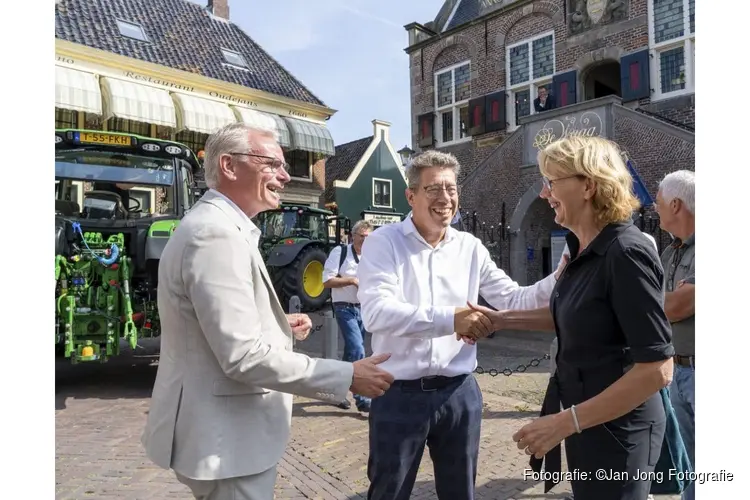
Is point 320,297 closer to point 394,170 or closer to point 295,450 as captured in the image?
point 295,450

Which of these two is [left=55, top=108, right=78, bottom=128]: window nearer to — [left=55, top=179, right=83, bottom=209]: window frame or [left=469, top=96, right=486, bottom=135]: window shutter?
[left=55, top=179, right=83, bottom=209]: window frame

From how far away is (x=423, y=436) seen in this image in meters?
2.18

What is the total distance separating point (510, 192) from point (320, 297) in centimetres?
587

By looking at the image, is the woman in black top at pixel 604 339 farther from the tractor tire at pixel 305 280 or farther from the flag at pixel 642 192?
the flag at pixel 642 192

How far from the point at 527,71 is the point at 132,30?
13558mm

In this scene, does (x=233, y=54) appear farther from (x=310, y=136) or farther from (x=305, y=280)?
(x=305, y=280)

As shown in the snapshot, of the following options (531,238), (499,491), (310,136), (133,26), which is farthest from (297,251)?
(133,26)

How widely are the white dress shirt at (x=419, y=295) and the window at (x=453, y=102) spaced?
18.1 m

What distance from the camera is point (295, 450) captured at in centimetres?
416

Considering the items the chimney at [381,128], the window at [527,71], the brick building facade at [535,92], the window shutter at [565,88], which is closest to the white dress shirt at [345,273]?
the brick building facade at [535,92]

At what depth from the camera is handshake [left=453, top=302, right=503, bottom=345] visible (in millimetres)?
2115

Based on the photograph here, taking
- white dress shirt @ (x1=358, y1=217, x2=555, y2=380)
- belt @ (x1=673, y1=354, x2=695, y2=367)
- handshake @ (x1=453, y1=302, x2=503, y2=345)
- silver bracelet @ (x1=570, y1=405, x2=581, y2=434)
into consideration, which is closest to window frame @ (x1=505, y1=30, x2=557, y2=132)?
belt @ (x1=673, y1=354, x2=695, y2=367)

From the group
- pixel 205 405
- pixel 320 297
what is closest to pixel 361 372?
pixel 205 405

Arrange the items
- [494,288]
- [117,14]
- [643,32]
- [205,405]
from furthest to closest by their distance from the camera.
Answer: [117,14] → [643,32] → [494,288] → [205,405]
